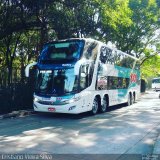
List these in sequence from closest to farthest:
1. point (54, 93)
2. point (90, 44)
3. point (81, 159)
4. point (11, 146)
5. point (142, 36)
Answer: point (81, 159), point (11, 146), point (54, 93), point (90, 44), point (142, 36)

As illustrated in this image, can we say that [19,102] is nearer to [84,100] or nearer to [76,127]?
[84,100]

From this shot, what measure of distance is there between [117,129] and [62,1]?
30.1 feet

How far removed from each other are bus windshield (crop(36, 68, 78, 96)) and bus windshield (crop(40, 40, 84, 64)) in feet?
2.14

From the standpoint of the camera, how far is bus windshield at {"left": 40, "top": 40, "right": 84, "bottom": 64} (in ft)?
49.5

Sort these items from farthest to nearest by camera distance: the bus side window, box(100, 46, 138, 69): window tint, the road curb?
1. box(100, 46, 138, 69): window tint
2. the road curb
3. the bus side window

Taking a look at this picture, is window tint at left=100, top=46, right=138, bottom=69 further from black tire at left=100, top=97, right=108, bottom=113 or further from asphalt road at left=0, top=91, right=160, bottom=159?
asphalt road at left=0, top=91, right=160, bottom=159

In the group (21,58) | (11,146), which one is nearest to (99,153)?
(11,146)

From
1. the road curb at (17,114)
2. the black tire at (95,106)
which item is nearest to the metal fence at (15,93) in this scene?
the road curb at (17,114)

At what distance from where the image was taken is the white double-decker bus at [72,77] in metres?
14.6

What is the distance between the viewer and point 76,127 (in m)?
12.4

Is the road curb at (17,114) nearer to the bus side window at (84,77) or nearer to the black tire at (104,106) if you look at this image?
the bus side window at (84,77)

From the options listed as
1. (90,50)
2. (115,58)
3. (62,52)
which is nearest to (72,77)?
(62,52)

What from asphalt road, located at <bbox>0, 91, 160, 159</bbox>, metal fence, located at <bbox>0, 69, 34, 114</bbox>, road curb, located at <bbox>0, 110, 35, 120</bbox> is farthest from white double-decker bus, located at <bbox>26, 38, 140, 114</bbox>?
metal fence, located at <bbox>0, 69, 34, 114</bbox>

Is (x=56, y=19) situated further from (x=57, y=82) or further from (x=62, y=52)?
(x=57, y=82)
